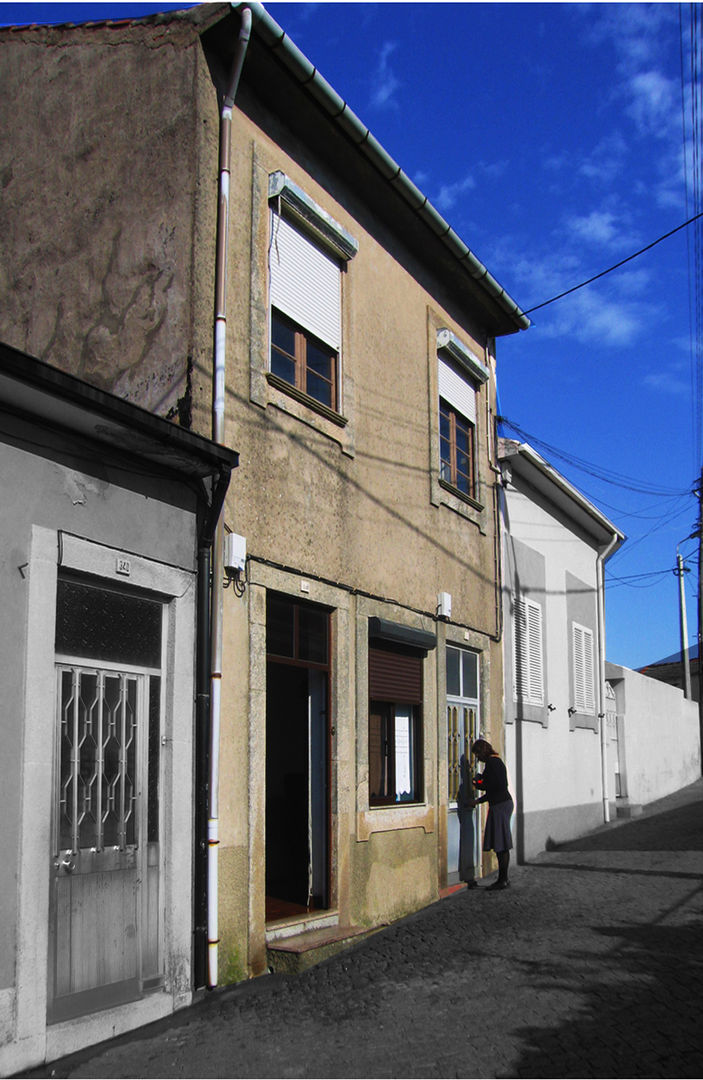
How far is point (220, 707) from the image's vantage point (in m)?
8.09

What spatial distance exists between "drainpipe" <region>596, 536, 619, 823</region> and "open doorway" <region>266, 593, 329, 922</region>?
370 inches

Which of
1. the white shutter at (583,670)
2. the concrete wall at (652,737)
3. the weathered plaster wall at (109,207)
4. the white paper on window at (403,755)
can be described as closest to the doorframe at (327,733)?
the white paper on window at (403,755)

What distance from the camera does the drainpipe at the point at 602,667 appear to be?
1875 cm

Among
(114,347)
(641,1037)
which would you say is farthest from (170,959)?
(114,347)

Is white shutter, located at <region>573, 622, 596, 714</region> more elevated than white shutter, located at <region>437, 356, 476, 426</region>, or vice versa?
white shutter, located at <region>437, 356, 476, 426</region>

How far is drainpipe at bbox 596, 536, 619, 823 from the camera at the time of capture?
1875 cm

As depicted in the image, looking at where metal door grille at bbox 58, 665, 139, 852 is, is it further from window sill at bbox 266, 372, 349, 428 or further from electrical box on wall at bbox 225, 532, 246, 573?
window sill at bbox 266, 372, 349, 428

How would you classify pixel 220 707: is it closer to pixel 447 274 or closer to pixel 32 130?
pixel 32 130

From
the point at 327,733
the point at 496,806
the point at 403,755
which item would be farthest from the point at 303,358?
the point at 496,806

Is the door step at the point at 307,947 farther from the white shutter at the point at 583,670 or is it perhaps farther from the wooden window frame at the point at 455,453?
the white shutter at the point at 583,670

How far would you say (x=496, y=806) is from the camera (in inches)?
477

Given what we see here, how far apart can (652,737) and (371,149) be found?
17132mm

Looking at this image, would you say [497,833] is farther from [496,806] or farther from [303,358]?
[303,358]

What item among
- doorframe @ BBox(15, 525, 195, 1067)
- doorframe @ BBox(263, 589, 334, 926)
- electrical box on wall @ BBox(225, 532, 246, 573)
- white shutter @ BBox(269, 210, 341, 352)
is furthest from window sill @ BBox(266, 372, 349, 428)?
doorframe @ BBox(15, 525, 195, 1067)
